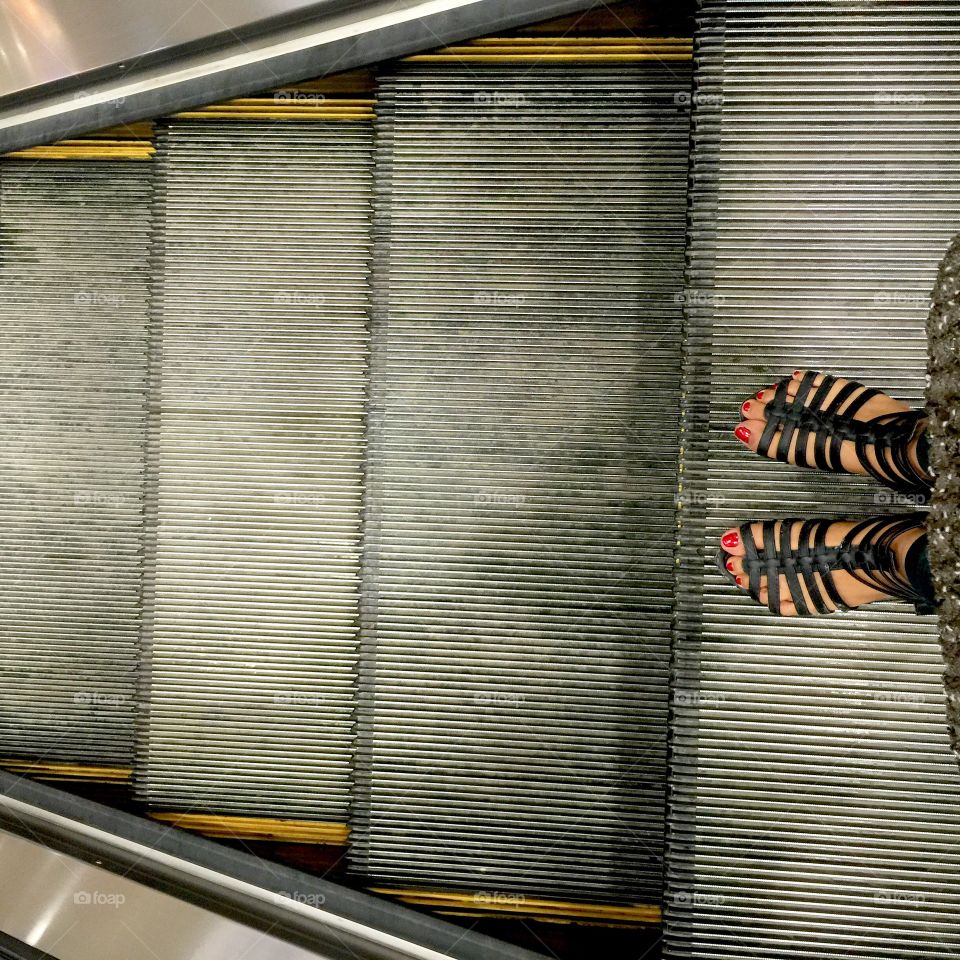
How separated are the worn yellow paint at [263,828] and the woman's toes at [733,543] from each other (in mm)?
1834

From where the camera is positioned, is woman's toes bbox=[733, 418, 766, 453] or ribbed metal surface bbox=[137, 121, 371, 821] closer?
woman's toes bbox=[733, 418, 766, 453]

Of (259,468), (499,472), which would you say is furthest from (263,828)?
A: (499,472)

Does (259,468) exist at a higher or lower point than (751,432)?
lower

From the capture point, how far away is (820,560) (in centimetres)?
182

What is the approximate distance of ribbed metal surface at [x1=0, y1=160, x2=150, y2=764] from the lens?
297cm

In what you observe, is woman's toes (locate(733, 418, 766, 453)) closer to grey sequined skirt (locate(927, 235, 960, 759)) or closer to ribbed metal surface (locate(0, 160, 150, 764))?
grey sequined skirt (locate(927, 235, 960, 759))

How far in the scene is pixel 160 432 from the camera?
2.75 meters

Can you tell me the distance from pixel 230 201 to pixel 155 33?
616 mm

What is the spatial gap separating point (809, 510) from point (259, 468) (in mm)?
1970

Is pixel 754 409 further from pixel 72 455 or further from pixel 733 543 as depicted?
pixel 72 455

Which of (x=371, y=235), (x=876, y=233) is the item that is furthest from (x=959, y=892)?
(x=371, y=235)

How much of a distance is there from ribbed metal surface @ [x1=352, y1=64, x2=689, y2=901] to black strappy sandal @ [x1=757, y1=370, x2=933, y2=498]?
48 cm

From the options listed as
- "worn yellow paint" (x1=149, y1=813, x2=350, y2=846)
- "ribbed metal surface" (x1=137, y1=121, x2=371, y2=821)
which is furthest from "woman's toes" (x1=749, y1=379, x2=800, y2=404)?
"worn yellow paint" (x1=149, y1=813, x2=350, y2=846)

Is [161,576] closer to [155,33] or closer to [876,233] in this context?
[155,33]
